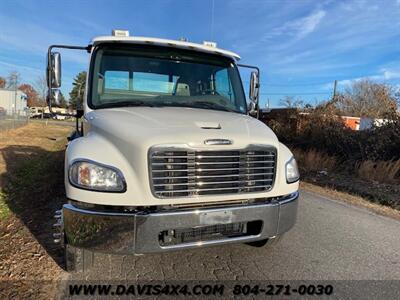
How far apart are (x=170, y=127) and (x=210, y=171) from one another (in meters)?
0.56

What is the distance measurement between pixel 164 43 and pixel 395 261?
3964 mm

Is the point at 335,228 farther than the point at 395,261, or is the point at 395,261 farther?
the point at 335,228

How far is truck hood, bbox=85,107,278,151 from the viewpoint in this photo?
140 inches

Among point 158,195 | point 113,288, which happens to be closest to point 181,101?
point 158,195

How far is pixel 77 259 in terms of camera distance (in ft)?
12.7

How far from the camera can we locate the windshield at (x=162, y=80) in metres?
4.73

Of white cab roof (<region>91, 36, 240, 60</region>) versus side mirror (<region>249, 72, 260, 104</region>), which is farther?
side mirror (<region>249, 72, 260, 104</region>)

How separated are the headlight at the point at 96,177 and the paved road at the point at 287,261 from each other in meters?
1.15

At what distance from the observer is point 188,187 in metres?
3.59

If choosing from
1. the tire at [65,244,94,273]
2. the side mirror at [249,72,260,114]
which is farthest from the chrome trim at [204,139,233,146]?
the side mirror at [249,72,260,114]

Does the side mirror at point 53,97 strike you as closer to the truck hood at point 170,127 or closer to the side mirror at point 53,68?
the side mirror at point 53,68

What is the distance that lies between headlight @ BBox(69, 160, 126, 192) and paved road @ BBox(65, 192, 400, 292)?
1.15m

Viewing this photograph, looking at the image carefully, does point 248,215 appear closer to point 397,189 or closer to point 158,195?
point 158,195

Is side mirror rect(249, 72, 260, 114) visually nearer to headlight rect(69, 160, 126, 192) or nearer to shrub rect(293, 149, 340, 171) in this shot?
headlight rect(69, 160, 126, 192)
